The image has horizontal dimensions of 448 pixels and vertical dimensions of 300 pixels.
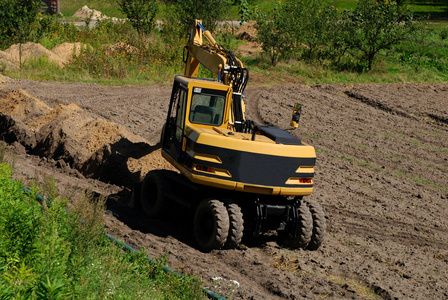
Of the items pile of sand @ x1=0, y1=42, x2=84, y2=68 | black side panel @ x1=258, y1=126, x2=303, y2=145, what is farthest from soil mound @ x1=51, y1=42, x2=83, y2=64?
black side panel @ x1=258, y1=126, x2=303, y2=145

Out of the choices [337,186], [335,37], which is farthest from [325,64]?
[337,186]

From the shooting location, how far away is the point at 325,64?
2825cm

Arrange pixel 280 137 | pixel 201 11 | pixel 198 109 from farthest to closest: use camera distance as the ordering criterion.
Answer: pixel 201 11 → pixel 198 109 → pixel 280 137

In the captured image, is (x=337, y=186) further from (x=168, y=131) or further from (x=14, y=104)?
(x=14, y=104)

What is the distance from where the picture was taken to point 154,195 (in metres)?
10.8

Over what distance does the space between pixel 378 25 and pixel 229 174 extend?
65.8 ft

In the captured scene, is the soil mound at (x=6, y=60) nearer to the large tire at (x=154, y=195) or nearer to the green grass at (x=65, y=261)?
the large tire at (x=154, y=195)

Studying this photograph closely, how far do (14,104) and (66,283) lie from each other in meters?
10.7

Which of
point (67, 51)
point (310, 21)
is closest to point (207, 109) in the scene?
point (67, 51)

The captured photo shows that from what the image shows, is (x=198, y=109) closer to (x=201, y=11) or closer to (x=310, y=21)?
(x=201, y=11)

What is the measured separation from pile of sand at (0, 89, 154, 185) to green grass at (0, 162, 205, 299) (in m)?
3.85

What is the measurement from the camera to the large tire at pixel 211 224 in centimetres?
913

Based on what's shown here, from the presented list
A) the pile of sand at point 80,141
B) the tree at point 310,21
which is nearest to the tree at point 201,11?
the tree at point 310,21

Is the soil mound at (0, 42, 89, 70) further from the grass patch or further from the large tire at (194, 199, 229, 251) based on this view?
the large tire at (194, 199, 229, 251)
